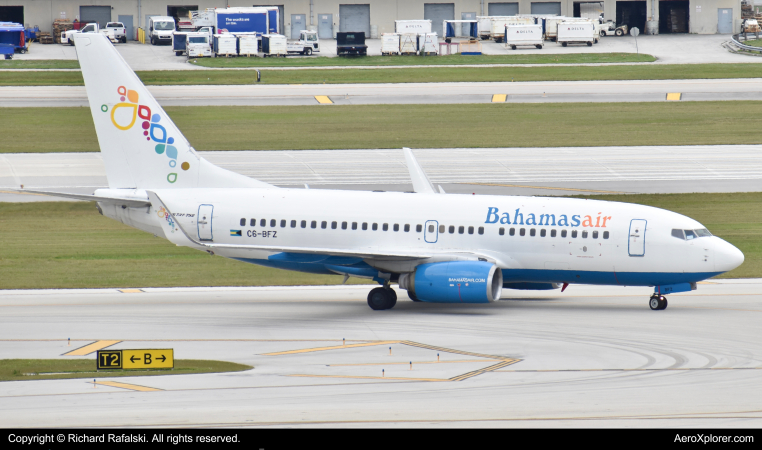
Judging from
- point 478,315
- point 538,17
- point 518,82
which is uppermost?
point 538,17

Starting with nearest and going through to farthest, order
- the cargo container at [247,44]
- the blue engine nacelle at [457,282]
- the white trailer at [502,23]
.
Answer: the blue engine nacelle at [457,282] < the cargo container at [247,44] < the white trailer at [502,23]

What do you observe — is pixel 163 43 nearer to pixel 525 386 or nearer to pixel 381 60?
pixel 381 60

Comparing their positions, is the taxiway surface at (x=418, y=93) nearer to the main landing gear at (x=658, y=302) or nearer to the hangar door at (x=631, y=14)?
the hangar door at (x=631, y=14)

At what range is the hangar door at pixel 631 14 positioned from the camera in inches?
5915

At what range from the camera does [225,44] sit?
130 metres

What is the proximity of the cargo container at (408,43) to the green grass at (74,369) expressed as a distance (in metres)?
107

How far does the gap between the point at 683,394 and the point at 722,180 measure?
40.5 meters

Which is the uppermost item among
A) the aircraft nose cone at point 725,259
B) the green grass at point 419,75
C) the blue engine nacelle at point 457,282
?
the green grass at point 419,75

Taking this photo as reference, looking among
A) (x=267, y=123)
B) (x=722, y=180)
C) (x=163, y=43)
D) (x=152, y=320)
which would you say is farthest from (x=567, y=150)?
(x=163, y=43)

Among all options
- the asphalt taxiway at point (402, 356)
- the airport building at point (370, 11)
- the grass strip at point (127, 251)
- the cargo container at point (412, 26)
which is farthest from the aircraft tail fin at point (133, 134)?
the airport building at point (370, 11)

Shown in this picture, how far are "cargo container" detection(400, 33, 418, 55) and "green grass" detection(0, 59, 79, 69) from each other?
4059cm

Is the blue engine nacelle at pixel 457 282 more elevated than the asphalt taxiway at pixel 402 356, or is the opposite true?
the blue engine nacelle at pixel 457 282

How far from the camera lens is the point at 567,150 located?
2842 inches

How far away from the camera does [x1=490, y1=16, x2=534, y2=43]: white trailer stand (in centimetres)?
13888
